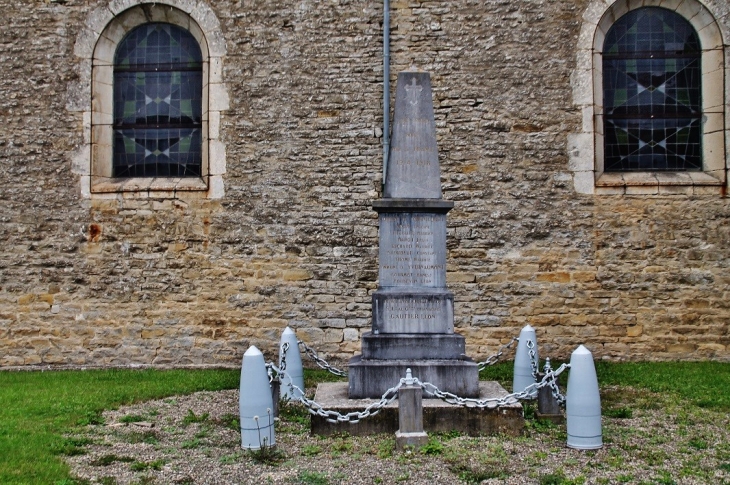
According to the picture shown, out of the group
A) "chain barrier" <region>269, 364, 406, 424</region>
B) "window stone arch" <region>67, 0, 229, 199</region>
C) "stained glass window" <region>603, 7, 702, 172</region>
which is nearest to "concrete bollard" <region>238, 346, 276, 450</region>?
"chain barrier" <region>269, 364, 406, 424</region>

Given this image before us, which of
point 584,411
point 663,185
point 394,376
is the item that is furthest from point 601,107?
point 584,411

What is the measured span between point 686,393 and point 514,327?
2817 mm

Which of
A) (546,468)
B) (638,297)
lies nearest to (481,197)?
(638,297)

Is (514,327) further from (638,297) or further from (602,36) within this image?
(602,36)

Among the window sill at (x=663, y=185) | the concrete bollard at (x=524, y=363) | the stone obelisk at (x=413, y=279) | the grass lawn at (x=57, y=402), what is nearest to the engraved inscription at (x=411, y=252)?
the stone obelisk at (x=413, y=279)

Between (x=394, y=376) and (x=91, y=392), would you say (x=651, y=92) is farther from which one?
(x=91, y=392)

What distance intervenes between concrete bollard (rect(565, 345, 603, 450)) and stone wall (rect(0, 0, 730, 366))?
475 centimetres

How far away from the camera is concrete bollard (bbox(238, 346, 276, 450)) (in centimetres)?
559

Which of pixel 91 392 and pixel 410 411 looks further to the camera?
pixel 91 392

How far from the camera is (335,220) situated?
10539mm

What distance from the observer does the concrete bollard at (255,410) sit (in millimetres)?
5590

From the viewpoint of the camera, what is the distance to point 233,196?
420 inches

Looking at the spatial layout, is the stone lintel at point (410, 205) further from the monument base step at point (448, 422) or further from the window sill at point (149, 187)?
the window sill at point (149, 187)

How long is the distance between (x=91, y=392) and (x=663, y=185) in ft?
25.4
